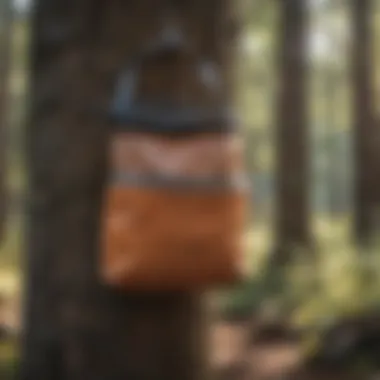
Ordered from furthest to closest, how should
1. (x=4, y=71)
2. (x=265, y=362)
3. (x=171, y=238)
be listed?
(x=4, y=71) → (x=265, y=362) → (x=171, y=238)

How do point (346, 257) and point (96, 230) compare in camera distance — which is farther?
point (346, 257)

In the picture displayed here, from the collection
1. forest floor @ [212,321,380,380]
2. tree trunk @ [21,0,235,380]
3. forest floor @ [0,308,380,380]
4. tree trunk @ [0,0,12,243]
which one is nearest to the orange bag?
tree trunk @ [21,0,235,380]

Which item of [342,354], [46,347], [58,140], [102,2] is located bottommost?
[342,354]

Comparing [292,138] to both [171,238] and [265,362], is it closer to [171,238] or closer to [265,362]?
[265,362]

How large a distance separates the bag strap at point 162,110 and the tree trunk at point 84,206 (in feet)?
0.23

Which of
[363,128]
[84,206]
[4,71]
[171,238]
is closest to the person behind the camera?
[171,238]

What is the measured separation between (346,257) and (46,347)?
7.33 meters

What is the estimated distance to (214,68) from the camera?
3.48 metres

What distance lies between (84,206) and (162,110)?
47 cm

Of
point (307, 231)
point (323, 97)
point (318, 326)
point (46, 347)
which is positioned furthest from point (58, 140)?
point (323, 97)

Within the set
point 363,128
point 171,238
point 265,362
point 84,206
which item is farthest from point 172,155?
point 363,128

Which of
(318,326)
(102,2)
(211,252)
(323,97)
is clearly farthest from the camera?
(323,97)

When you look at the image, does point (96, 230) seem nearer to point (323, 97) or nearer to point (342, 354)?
point (342, 354)

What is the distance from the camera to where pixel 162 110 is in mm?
3248
